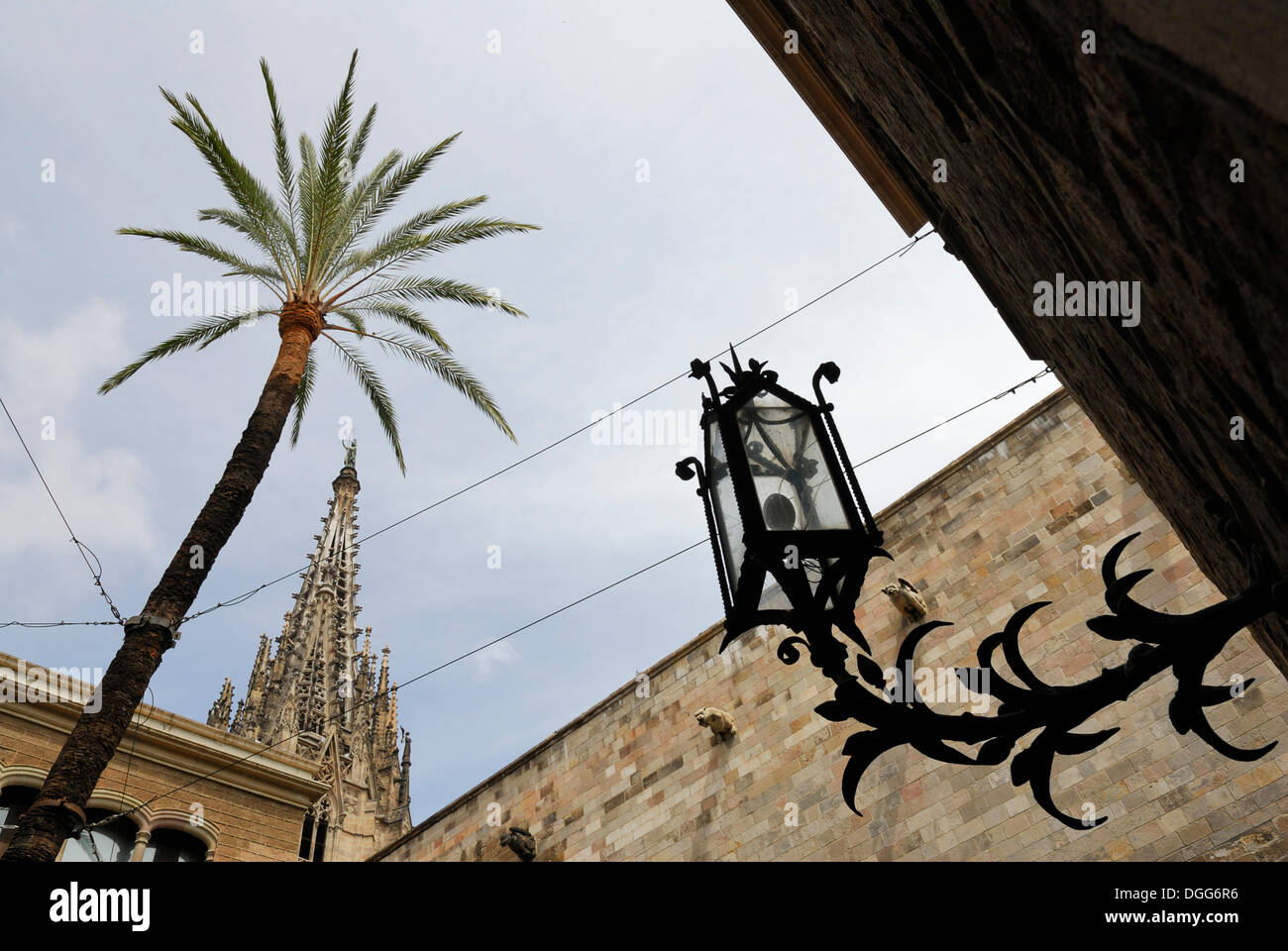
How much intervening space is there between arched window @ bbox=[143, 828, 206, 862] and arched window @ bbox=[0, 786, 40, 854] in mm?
1627

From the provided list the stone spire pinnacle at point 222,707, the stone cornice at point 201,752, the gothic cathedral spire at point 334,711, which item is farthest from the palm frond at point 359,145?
the stone spire pinnacle at point 222,707

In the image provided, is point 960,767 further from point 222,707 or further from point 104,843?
point 222,707

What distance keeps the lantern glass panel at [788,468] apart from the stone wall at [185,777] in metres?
13.0

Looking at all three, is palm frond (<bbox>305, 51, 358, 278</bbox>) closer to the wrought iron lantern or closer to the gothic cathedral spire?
the wrought iron lantern

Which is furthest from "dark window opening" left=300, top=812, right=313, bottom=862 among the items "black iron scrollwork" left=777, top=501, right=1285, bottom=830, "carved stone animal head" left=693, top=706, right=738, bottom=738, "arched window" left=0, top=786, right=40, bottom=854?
"black iron scrollwork" left=777, top=501, right=1285, bottom=830

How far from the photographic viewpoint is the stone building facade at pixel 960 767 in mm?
9609

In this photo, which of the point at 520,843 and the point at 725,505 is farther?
the point at 520,843

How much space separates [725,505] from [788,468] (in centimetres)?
29

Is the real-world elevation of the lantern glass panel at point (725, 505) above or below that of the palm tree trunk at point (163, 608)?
below

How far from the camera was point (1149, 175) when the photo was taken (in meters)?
1.56

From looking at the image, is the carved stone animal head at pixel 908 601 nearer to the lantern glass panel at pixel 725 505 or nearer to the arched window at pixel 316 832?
the lantern glass panel at pixel 725 505

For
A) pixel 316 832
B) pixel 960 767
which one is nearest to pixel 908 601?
pixel 960 767
